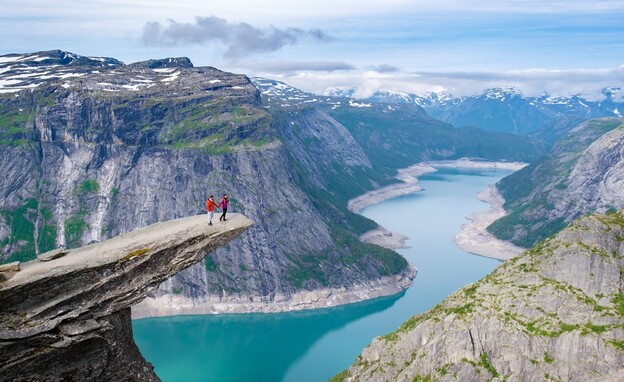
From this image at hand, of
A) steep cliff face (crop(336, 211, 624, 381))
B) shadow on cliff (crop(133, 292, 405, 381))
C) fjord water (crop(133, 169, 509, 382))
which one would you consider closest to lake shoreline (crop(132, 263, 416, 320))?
shadow on cliff (crop(133, 292, 405, 381))

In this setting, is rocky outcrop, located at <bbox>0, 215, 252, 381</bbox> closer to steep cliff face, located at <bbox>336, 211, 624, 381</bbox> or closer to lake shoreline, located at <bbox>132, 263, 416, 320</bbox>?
steep cliff face, located at <bbox>336, 211, 624, 381</bbox>

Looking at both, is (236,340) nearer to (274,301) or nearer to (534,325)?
(274,301)

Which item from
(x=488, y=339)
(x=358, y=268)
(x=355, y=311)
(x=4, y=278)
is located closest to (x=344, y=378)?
(x=488, y=339)

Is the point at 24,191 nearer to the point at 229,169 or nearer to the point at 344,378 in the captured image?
the point at 229,169

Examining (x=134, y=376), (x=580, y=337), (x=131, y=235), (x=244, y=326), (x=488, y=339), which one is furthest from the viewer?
(x=244, y=326)

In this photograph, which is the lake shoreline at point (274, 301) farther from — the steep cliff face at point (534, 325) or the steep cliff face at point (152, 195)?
the steep cliff face at point (534, 325)

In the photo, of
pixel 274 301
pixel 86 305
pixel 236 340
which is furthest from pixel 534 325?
pixel 274 301
